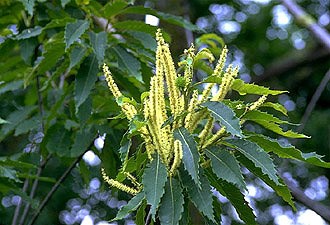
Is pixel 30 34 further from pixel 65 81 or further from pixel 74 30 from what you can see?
pixel 65 81

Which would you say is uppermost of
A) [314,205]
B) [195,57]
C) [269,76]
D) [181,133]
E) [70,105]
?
[195,57]

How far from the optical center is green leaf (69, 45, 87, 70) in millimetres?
2338

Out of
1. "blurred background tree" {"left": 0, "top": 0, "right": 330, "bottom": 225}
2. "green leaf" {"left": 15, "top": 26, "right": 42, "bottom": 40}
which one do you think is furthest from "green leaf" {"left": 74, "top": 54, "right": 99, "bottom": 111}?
"green leaf" {"left": 15, "top": 26, "right": 42, "bottom": 40}

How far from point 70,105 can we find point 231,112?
1355 millimetres

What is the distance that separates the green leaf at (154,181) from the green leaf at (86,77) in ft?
2.86

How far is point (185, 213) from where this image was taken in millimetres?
1605

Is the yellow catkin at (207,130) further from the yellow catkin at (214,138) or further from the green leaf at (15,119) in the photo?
the green leaf at (15,119)

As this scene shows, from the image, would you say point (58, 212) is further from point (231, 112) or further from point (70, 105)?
point (231, 112)

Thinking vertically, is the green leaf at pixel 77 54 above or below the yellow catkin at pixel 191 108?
below

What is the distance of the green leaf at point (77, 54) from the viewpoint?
2338mm

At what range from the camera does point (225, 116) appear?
150 centimetres

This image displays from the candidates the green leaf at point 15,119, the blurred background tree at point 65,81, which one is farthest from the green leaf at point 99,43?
the green leaf at point 15,119

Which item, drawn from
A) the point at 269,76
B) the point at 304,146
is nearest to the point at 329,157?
the point at 304,146

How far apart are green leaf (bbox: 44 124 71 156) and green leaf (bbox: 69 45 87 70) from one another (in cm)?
41
